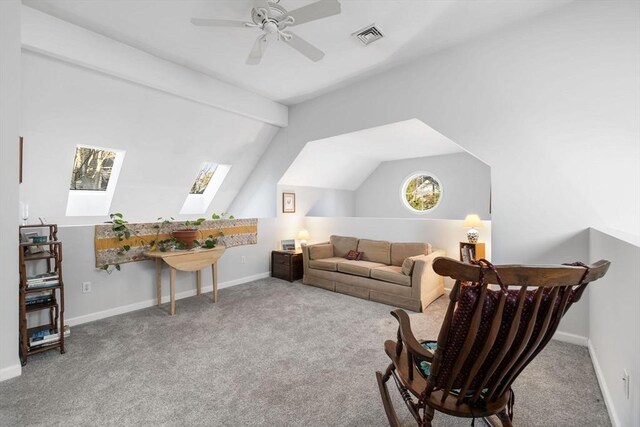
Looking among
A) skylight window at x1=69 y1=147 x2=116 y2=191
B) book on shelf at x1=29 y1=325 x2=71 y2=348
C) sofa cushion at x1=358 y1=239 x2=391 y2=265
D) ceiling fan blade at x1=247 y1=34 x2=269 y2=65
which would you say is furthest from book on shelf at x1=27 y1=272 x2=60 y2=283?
sofa cushion at x1=358 y1=239 x2=391 y2=265

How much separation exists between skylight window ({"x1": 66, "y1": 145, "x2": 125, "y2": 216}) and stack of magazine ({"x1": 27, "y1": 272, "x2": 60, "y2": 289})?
2.26 meters

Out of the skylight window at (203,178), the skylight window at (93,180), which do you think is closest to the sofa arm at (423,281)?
the skylight window at (203,178)

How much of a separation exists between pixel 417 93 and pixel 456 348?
321 centimetres

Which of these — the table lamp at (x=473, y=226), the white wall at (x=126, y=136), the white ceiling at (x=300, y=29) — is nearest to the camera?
the white ceiling at (x=300, y=29)

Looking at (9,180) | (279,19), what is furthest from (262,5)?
(9,180)

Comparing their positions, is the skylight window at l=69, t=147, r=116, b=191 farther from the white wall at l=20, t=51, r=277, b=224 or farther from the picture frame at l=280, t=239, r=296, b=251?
the picture frame at l=280, t=239, r=296, b=251

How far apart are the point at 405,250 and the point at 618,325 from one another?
2462 millimetres

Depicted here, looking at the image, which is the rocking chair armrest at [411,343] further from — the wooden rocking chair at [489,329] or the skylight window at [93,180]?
the skylight window at [93,180]

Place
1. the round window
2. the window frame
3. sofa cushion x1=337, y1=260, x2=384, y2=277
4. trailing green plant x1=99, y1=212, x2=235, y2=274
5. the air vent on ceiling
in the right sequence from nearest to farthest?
the air vent on ceiling
trailing green plant x1=99, y1=212, x2=235, y2=274
sofa cushion x1=337, y1=260, x2=384, y2=277
the window frame
the round window

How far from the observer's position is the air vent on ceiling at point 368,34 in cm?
285

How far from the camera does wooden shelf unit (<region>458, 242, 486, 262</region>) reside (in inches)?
137

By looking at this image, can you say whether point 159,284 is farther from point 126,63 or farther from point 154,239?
point 126,63

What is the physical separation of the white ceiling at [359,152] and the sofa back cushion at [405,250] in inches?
57.9

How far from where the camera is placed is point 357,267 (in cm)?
396
